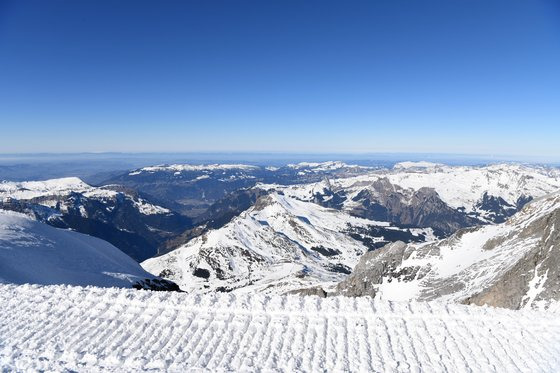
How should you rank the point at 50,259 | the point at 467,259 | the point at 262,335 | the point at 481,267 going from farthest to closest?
the point at 467,259
the point at 481,267
the point at 50,259
the point at 262,335

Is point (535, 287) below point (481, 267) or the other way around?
the other way around

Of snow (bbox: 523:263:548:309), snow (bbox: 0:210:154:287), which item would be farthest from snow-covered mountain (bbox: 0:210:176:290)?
snow (bbox: 523:263:548:309)

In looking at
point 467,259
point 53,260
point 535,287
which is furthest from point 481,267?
point 53,260

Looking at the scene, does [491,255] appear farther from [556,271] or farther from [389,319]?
[389,319]

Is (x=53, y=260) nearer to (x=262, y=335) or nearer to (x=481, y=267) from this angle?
(x=262, y=335)

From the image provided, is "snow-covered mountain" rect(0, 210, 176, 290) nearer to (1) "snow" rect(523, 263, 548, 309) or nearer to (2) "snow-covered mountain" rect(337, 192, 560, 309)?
(1) "snow" rect(523, 263, 548, 309)

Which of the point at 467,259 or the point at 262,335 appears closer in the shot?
the point at 262,335

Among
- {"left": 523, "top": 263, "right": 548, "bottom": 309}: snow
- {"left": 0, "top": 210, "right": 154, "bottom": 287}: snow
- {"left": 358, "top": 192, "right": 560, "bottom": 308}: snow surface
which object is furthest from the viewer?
{"left": 358, "top": 192, "right": 560, "bottom": 308}: snow surface
